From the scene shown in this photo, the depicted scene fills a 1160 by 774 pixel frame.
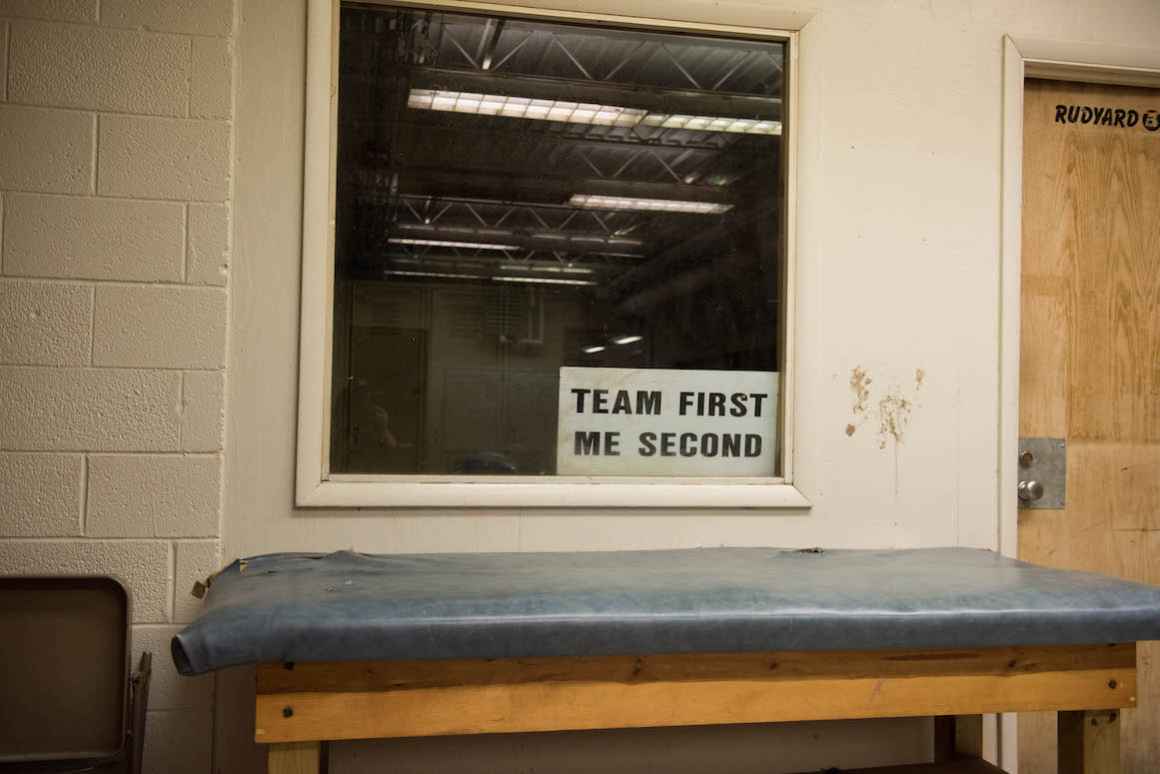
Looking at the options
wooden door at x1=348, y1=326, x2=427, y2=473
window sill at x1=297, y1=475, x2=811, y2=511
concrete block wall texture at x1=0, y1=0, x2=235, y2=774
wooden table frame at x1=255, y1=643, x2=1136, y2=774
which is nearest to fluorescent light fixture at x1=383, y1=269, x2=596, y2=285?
wooden door at x1=348, y1=326, x2=427, y2=473

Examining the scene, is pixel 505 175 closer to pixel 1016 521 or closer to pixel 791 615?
pixel 791 615

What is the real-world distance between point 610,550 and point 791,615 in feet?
2.30

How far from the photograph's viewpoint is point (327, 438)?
2.25m

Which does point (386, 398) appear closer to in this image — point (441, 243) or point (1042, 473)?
point (441, 243)

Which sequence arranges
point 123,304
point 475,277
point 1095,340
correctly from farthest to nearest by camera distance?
point 1095,340
point 475,277
point 123,304

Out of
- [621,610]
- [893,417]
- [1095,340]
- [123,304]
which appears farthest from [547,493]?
[1095,340]

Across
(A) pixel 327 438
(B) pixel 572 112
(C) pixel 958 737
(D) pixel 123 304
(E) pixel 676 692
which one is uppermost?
(B) pixel 572 112

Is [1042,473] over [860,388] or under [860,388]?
under

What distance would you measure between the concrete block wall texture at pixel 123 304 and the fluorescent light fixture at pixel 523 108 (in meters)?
0.48

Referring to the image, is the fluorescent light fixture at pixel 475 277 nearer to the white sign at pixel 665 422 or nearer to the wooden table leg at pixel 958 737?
the white sign at pixel 665 422

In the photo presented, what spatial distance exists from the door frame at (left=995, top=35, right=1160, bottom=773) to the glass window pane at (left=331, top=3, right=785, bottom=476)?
0.64 m

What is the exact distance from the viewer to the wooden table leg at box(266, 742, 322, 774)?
5.44 ft

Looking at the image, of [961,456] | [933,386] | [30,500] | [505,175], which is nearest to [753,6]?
[505,175]

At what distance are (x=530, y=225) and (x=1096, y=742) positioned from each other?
176cm
